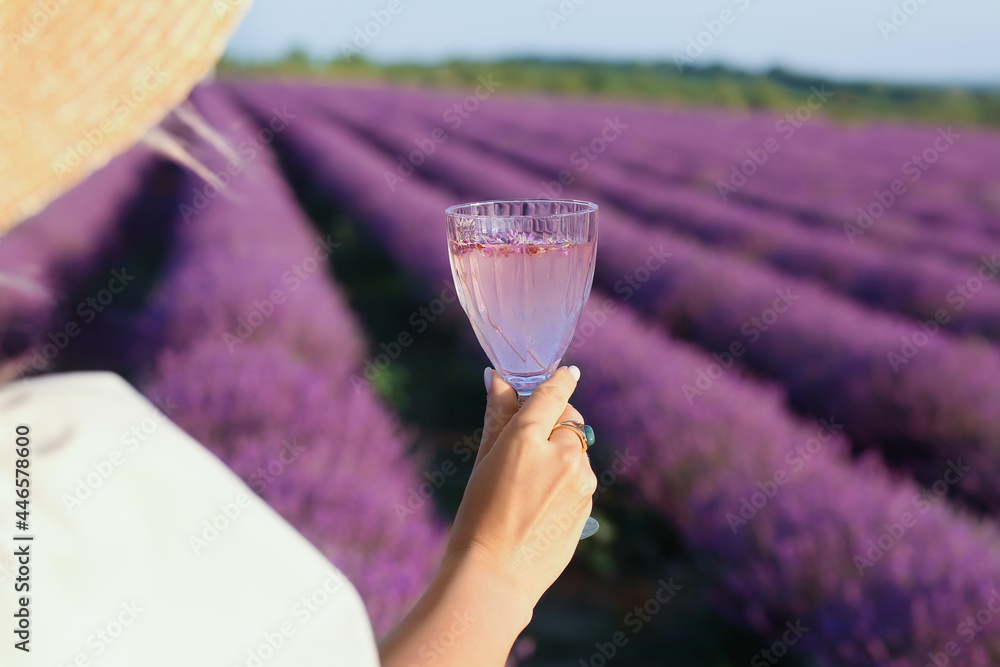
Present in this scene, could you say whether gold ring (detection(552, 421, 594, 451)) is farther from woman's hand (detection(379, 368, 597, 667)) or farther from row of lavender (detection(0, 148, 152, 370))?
row of lavender (detection(0, 148, 152, 370))

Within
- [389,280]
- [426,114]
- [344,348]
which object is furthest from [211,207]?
[426,114]

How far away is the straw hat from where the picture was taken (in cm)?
62

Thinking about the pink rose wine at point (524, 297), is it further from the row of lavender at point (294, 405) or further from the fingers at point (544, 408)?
the row of lavender at point (294, 405)

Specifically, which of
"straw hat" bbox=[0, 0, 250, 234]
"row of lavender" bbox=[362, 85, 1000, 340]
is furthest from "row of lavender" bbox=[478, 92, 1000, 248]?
"straw hat" bbox=[0, 0, 250, 234]

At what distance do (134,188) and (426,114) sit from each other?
6.13 metres

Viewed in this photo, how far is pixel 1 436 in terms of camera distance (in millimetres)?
507

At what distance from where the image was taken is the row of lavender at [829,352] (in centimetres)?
252

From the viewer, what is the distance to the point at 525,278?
86 centimetres

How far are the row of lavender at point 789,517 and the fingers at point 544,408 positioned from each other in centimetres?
108

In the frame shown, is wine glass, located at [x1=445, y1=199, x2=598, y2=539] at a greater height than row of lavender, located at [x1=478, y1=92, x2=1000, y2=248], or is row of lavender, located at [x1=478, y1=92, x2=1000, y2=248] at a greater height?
wine glass, located at [x1=445, y1=199, x2=598, y2=539]

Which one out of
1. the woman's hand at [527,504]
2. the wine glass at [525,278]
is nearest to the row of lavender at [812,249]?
the wine glass at [525,278]

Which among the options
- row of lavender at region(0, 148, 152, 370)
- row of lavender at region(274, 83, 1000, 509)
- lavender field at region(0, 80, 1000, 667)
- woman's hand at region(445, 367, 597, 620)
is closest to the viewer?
woman's hand at region(445, 367, 597, 620)

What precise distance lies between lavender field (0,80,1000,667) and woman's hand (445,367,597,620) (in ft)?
1.13

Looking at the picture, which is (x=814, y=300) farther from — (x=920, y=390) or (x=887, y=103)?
(x=887, y=103)
